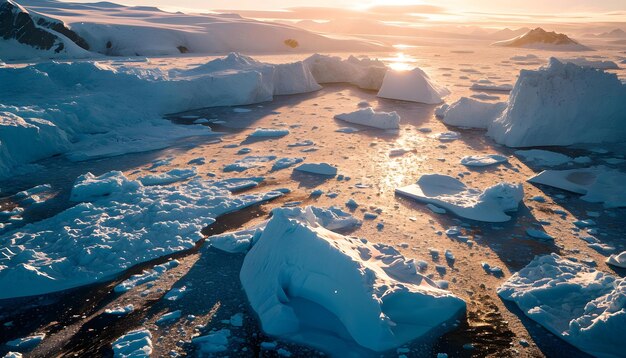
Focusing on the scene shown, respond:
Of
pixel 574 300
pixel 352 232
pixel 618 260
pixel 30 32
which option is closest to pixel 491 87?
pixel 618 260

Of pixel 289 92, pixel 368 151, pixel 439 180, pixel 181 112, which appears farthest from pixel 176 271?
pixel 289 92

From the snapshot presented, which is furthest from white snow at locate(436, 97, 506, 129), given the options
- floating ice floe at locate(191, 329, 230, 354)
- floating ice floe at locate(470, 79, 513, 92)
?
floating ice floe at locate(191, 329, 230, 354)

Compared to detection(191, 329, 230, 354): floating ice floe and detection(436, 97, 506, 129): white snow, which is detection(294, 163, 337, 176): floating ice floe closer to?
detection(191, 329, 230, 354): floating ice floe

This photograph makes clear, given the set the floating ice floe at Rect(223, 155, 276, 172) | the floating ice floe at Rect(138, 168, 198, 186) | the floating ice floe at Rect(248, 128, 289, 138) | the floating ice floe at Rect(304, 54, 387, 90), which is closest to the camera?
the floating ice floe at Rect(138, 168, 198, 186)

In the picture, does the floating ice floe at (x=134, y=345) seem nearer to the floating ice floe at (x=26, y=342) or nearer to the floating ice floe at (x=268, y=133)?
the floating ice floe at (x=26, y=342)

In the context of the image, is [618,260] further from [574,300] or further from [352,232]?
[352,232]

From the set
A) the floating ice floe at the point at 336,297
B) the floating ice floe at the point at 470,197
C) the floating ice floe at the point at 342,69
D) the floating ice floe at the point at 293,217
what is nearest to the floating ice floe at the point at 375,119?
the floating ice floe at the point at 470,197

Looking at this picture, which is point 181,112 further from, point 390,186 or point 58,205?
point 390,186
